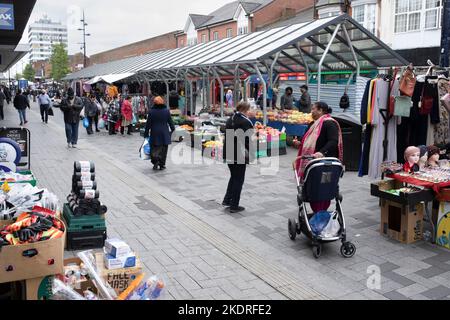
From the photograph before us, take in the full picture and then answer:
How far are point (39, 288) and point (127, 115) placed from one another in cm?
1532

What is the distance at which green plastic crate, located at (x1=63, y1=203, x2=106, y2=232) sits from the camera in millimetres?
5566

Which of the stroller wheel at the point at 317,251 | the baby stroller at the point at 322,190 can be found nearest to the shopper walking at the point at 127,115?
the baby stroller at the point at 322,190

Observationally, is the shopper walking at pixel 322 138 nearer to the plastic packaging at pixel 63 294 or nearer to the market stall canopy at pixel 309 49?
the plastic packaging at pixel 63 294

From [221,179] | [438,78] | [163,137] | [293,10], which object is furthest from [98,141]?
[293,10]

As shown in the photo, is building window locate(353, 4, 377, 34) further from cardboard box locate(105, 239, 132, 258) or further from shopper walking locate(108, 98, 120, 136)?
cardboard box locate(105, 239, 132, 258)

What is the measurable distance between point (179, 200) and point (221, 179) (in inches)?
75.6

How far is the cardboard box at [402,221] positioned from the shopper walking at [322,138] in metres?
0.88

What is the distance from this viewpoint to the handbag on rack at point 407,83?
6.67 meters

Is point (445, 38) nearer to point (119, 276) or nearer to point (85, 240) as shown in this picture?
point (85, 240)

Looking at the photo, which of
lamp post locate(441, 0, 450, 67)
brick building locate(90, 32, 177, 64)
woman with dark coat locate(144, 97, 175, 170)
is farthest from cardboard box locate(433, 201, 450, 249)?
brick building locate(90, 32, 177, 64)

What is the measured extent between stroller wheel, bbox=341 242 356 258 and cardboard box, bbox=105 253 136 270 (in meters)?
2.62

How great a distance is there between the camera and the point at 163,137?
10492mm

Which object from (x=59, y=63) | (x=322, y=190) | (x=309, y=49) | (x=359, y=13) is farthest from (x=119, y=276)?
(x=59, y=63)

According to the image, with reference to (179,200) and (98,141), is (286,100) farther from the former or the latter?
(179,200)
